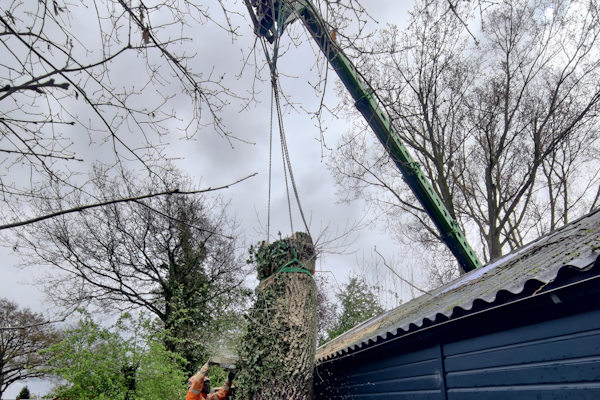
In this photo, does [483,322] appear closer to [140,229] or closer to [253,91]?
[253,91]

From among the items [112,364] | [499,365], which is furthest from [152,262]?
[499,365]

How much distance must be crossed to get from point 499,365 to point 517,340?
1.24ft

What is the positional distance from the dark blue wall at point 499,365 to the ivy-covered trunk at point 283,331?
1.18m

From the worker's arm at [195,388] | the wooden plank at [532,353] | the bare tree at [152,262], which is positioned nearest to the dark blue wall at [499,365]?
the wooden plank at [532,353]

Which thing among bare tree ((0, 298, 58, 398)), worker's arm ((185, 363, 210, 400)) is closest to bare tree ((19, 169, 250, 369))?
bare tree ((0, 298, 58, 398))

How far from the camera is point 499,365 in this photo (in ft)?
12.8

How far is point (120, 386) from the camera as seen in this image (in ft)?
23.3

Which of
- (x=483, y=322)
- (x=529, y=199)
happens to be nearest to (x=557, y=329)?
(x=483, y=322)

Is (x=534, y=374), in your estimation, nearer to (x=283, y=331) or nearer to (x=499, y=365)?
(x=499, y=365)

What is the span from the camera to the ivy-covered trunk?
5.74 metres

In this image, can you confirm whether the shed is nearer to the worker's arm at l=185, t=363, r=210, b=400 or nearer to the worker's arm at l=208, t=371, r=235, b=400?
the worker's arm at l=185, t=363, r=210, b=400

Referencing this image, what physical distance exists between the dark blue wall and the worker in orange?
2.66m

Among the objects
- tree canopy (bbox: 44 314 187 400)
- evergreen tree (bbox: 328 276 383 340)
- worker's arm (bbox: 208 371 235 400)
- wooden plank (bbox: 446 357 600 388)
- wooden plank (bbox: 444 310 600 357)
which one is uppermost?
evergreen tree (bbox: 328 276 383 340)

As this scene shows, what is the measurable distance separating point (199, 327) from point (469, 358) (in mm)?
12635
